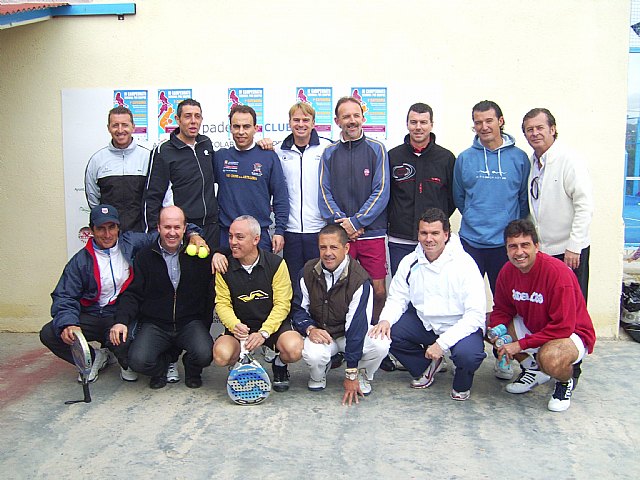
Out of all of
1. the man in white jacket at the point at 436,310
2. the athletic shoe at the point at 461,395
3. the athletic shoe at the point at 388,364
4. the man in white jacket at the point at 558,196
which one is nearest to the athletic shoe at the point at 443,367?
the man in white jacket at the point at 436,310

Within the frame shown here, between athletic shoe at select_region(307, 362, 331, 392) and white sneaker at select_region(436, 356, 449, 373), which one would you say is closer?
athletic shoe at select_region(307, 362, 331, 392)

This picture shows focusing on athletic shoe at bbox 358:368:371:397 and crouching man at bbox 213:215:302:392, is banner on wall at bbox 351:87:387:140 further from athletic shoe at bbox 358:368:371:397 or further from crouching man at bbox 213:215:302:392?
athletic shoe at bbox 358:368:371:397

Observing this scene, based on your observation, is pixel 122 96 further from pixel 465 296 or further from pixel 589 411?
pixel 589 411

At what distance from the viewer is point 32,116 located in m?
5.68

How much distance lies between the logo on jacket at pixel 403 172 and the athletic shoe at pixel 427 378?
51.7 inches

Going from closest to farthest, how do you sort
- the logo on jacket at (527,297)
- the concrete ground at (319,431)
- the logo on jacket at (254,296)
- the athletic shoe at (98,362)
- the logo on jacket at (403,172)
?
the concrete ground at (319,431)
the logo on jacket at (527,297)
the logo on jacket at (254,296)
the athletic shoe at (98,362)
the logo on jacket at (403,172)

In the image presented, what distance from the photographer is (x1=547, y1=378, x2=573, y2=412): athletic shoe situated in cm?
389

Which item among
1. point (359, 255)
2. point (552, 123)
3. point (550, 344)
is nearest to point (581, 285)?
point (550, 344)

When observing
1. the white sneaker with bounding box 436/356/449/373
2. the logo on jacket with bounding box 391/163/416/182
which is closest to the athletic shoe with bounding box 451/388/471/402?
the white sneaker with bounding box 436/356/449/373

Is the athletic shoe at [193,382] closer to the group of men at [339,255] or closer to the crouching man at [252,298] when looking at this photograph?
the group of men at [339,255]

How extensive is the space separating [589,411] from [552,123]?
190 centimetres

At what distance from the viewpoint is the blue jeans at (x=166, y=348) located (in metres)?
4.25

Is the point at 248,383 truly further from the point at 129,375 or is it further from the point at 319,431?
the point at 129,375

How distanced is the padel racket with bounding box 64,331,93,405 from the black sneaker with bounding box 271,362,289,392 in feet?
3.87
